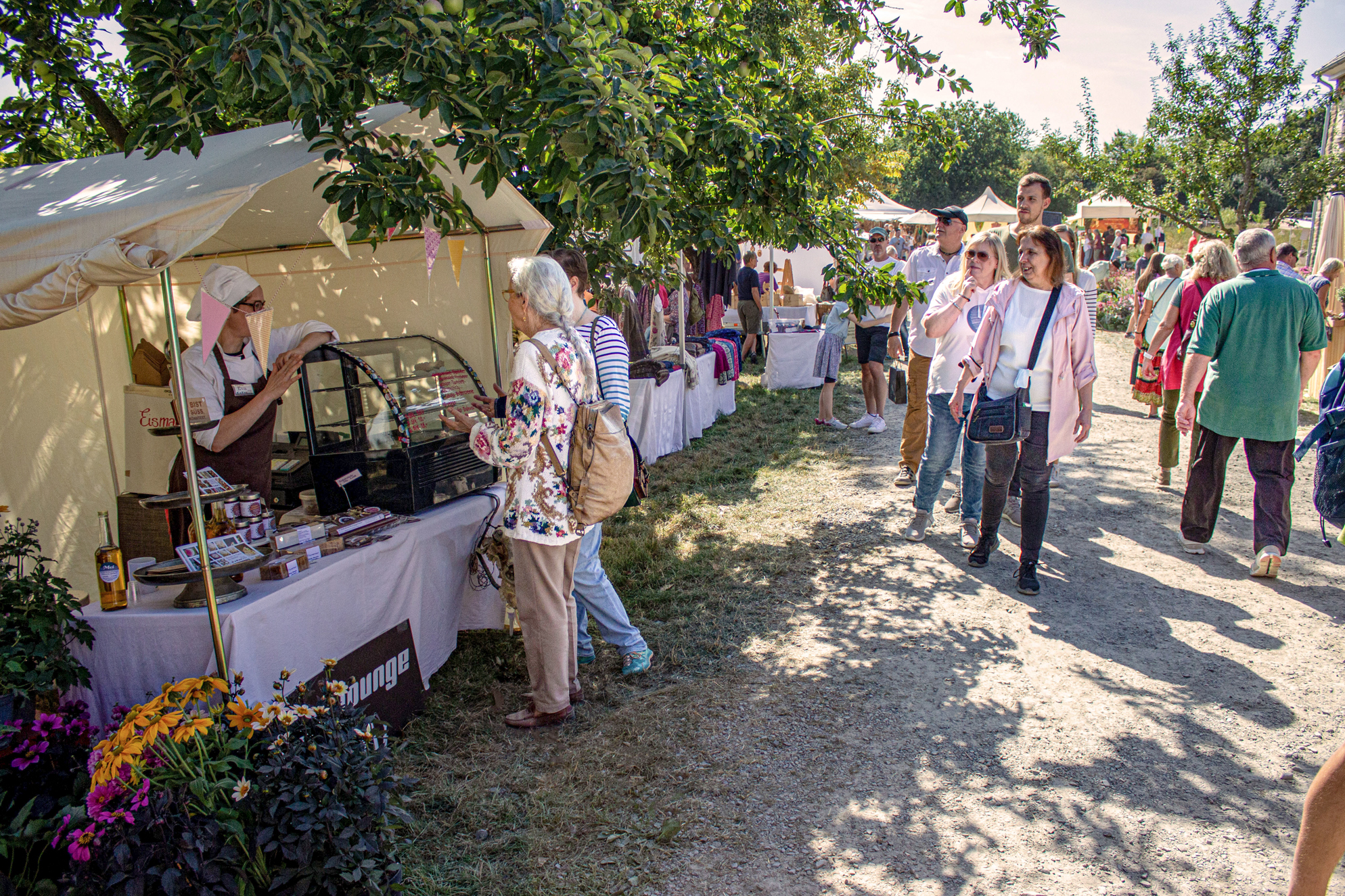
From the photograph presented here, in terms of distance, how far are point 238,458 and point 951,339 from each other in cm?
397

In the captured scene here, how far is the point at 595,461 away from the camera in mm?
3051

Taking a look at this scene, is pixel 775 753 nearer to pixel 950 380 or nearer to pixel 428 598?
pixel 428 598

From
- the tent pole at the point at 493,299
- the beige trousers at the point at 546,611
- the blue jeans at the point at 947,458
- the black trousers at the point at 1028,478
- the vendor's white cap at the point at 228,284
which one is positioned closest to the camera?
the beige trousers at the point at 546,611

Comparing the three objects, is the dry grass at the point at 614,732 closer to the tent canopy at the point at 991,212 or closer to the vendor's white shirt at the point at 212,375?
the vendor's white shirt at the point at 212,375

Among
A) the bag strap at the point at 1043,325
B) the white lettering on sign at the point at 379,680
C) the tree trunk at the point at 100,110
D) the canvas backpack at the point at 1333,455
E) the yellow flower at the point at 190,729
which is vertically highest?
the tree trunk at the point at 100,110

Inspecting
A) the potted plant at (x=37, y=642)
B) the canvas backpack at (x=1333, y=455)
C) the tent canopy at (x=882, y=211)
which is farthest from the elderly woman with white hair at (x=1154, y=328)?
the tent canopy at (x=882, y=211)

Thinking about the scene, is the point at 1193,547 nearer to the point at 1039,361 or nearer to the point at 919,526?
the point at 919,526

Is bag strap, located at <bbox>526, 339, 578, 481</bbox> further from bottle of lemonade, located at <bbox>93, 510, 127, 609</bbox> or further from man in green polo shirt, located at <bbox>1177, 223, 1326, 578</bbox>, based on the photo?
man in green polo shirt, located at <bbox>1177, 223, 1326, 578</bbox>

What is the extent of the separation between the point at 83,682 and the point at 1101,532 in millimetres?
5385

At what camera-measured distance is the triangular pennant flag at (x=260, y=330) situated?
3.53 m

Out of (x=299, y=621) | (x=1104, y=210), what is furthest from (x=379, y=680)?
(x=1104, y=210)

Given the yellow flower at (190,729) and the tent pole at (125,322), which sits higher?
the tent pole at (125,322)

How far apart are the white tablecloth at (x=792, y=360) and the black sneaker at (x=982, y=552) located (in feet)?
20.3

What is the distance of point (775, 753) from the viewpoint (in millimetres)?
3127
